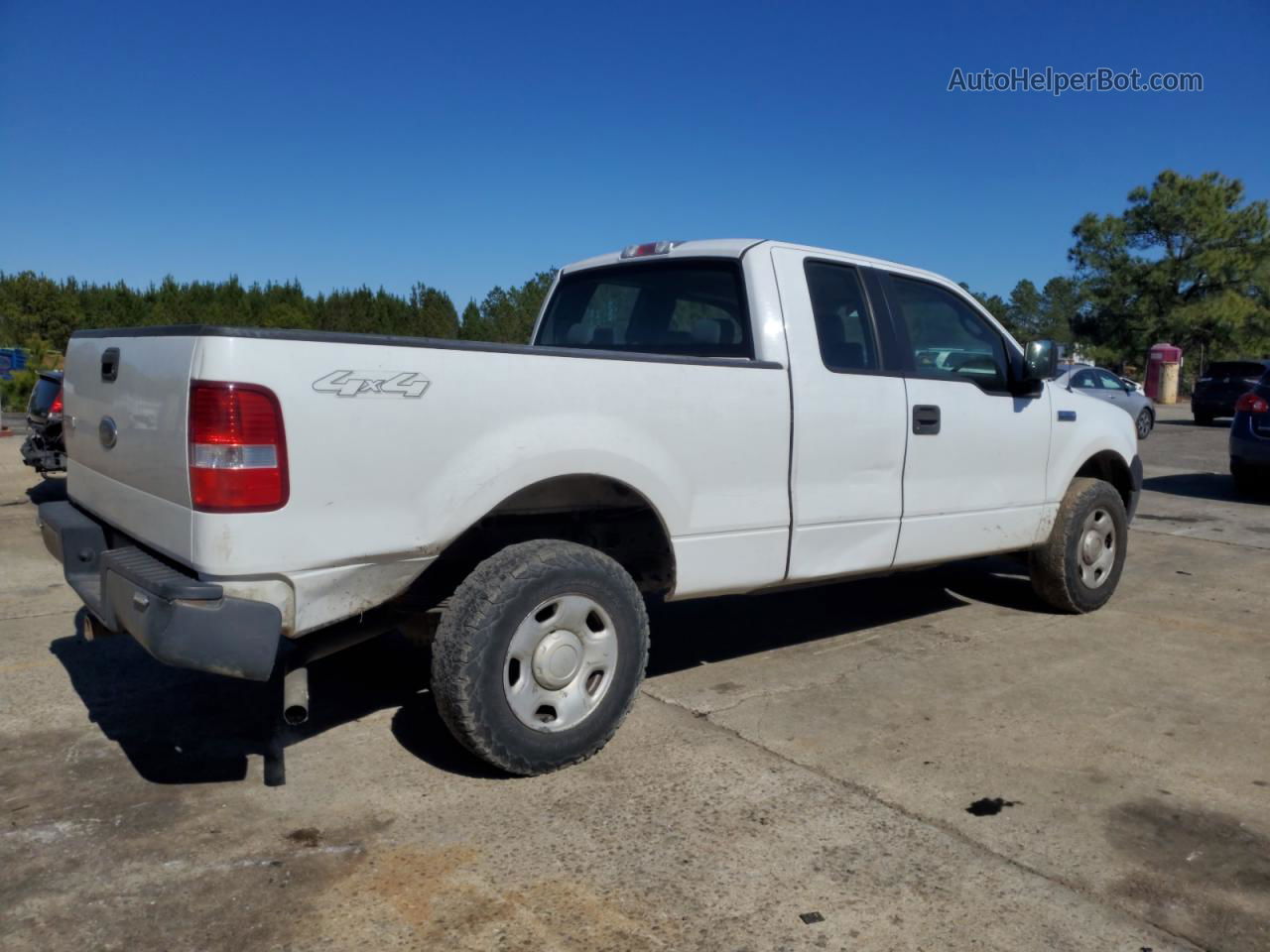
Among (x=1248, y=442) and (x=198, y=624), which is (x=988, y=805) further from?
(x=1248, y=442)

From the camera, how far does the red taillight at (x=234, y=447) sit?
9.53ft

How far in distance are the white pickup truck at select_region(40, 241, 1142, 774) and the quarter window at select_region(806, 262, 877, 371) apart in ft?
0.05

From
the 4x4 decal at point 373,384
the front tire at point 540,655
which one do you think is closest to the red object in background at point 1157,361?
the front tire at point 540,655

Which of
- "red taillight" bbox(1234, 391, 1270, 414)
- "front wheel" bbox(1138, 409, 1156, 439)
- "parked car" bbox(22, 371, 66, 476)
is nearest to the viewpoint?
"parked car" bbox(22, 371, 66, 476)

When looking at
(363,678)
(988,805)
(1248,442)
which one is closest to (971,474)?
(988,805)

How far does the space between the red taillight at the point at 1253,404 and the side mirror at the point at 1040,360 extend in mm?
7106

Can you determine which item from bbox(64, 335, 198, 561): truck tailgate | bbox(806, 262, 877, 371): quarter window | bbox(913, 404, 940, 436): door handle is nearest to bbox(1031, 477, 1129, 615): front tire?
bbox(913, 404, 940, 436): door handle

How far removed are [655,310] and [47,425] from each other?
607 centimetres

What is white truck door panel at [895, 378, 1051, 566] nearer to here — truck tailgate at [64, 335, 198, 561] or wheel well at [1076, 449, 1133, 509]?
wheel well at [1076, 449, 1133, 509]

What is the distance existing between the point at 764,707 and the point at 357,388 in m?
2.24

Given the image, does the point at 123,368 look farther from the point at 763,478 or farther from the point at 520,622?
the point at 763,478

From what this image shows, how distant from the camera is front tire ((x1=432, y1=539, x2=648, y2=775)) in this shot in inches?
133

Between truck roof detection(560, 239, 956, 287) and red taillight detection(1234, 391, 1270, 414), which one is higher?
truck roof detection(560, 239, 956, 287)

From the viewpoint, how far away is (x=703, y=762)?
3.78 meters
